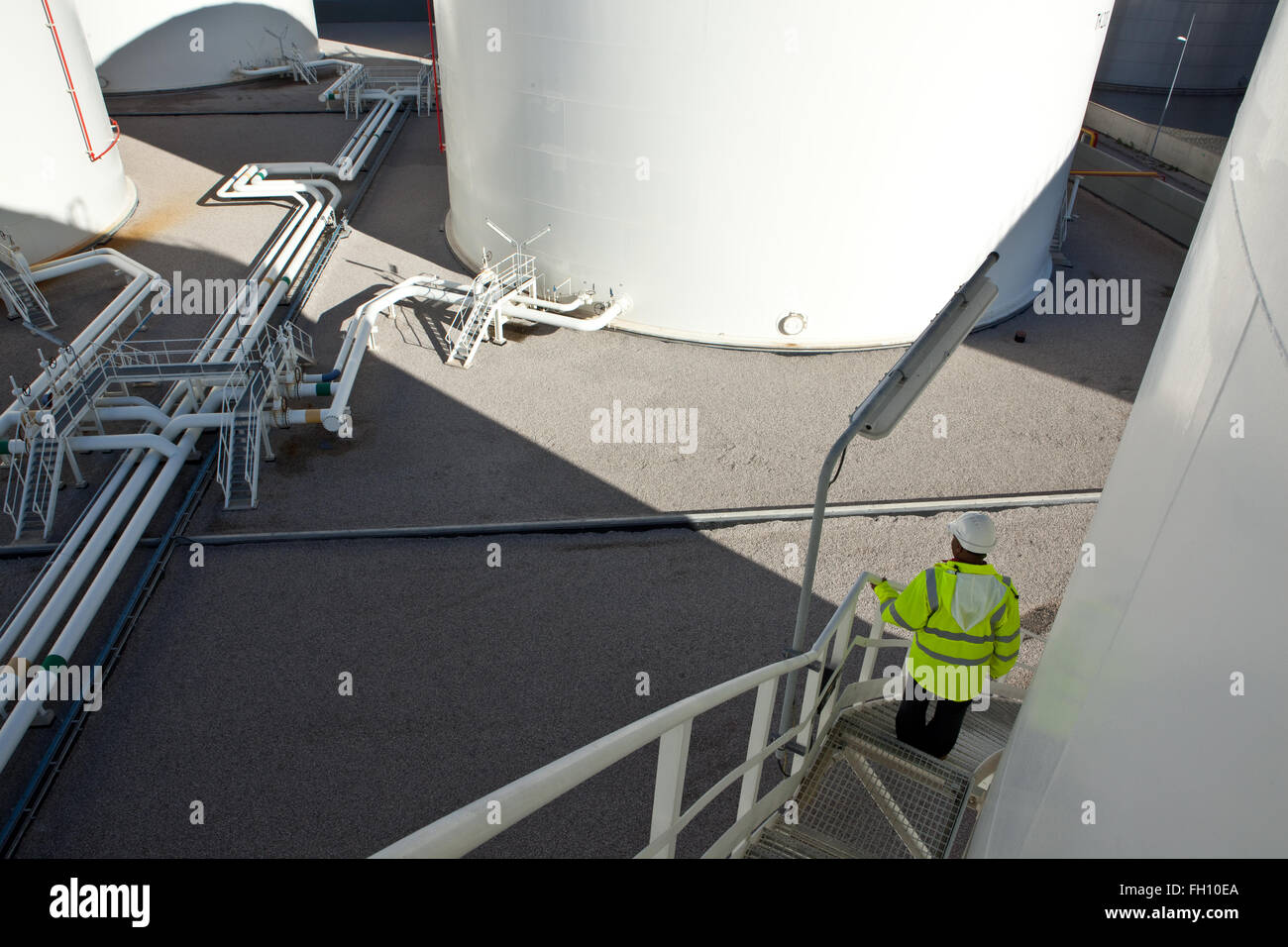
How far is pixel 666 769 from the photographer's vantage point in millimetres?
2623

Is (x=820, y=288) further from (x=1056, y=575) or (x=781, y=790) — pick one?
(x=781, y=790)

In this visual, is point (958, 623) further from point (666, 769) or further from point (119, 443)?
point (119, 443)

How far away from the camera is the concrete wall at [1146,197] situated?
15859mm

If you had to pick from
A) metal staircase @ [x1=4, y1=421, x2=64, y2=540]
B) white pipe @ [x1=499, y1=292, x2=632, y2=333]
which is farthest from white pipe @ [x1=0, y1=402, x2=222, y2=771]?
white pipe @ [x1=499, y1=292, x2=632, y2=333]

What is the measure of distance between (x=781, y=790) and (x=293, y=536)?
19.2ft

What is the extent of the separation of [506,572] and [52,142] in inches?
451

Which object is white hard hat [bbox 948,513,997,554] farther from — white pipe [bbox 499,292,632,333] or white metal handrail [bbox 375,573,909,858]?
white pipe [bbox 499,292,632,333]

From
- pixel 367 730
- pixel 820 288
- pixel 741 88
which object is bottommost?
pixel 367 730

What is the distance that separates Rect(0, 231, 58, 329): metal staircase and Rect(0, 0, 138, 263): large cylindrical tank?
81 cm

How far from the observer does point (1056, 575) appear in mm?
8125

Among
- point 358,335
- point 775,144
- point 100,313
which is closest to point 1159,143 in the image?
point 775,144

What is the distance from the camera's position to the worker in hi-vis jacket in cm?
437
